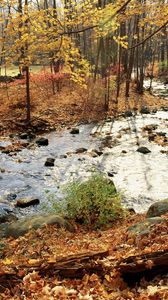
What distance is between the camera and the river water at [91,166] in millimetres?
10477

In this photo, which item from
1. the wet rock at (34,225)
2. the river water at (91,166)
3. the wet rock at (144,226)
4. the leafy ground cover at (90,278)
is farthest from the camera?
the river water at (91,166)

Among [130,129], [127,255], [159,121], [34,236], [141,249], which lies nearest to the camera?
[127,255]

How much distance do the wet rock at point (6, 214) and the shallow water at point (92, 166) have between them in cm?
28

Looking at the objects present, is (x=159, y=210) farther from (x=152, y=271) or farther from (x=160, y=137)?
(x=160, y=137)

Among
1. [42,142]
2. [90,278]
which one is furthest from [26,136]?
[90,278]

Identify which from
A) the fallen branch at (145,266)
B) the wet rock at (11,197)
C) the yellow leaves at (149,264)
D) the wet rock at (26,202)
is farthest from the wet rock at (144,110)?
the yellow leaves at (149,264)

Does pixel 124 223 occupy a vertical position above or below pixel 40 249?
below

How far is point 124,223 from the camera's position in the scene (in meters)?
7.75

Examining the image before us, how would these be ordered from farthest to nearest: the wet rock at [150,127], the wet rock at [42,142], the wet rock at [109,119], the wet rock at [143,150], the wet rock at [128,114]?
1. the wet rock at [128,114]
2. the wet rock at [109,119]
3. the wet rock at [150,127]
4. the wet rock at [42,142]
5. the wet rock at [143,150]

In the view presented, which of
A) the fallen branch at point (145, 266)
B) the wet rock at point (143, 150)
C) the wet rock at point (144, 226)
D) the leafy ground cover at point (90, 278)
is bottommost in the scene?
the wet rock at point (143, 150)

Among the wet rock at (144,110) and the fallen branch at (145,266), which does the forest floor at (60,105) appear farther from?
the fallen branch at (145,266)

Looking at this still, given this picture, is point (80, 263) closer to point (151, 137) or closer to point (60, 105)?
point (151, 137)

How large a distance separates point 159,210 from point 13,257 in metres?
3.41

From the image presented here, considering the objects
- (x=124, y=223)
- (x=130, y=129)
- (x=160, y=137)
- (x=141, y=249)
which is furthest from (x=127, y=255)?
(x=130, y=129)
